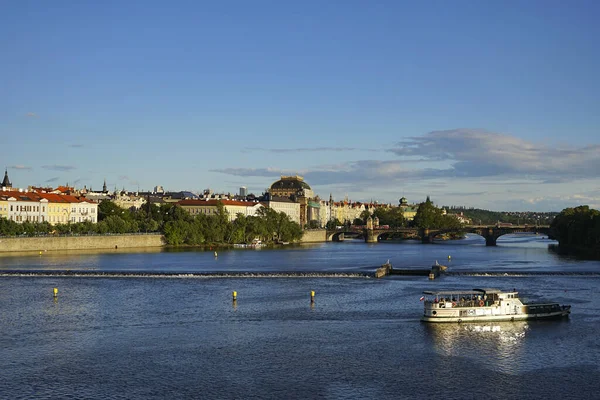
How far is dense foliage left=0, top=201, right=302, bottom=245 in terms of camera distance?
11419cm

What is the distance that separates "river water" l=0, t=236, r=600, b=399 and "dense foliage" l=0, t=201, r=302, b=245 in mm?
45667

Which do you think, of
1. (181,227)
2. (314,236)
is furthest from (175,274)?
(314,236)

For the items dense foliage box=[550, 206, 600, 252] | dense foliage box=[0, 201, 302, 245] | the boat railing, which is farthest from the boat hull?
dense foliage box=[0, 201, 302, 245]

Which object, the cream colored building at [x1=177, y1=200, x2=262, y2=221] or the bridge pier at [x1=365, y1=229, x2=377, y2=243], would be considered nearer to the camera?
the bridge pier at [x1=365, y1=229, x2=377, y2=243]

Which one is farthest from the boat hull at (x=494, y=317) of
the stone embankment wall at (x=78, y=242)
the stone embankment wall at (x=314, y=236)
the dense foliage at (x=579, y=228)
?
the stone embankment wall at (x=314, y=236)

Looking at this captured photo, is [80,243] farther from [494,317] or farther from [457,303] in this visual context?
[494,317]

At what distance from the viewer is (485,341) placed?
4028 cm

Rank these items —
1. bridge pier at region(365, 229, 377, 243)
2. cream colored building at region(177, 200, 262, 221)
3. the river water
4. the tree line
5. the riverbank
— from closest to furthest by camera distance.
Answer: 1. the river water
2. the riverbank
3. the tree line
4. bridge pier at region(365, 229, 377, 243)
5. cream colored building at region(177, 200, 262, 221)

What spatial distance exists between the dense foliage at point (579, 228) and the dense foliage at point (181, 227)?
4579cm

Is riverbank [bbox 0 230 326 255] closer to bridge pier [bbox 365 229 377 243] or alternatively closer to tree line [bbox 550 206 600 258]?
bridge pier [bbox 365 229 377 243]

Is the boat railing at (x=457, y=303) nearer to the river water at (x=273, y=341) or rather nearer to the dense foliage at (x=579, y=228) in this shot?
the river water at (x=273, y=341)

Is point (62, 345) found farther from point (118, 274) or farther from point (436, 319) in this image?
point (118, 274)

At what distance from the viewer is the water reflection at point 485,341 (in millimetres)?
36469

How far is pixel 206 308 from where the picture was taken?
1976 inches
